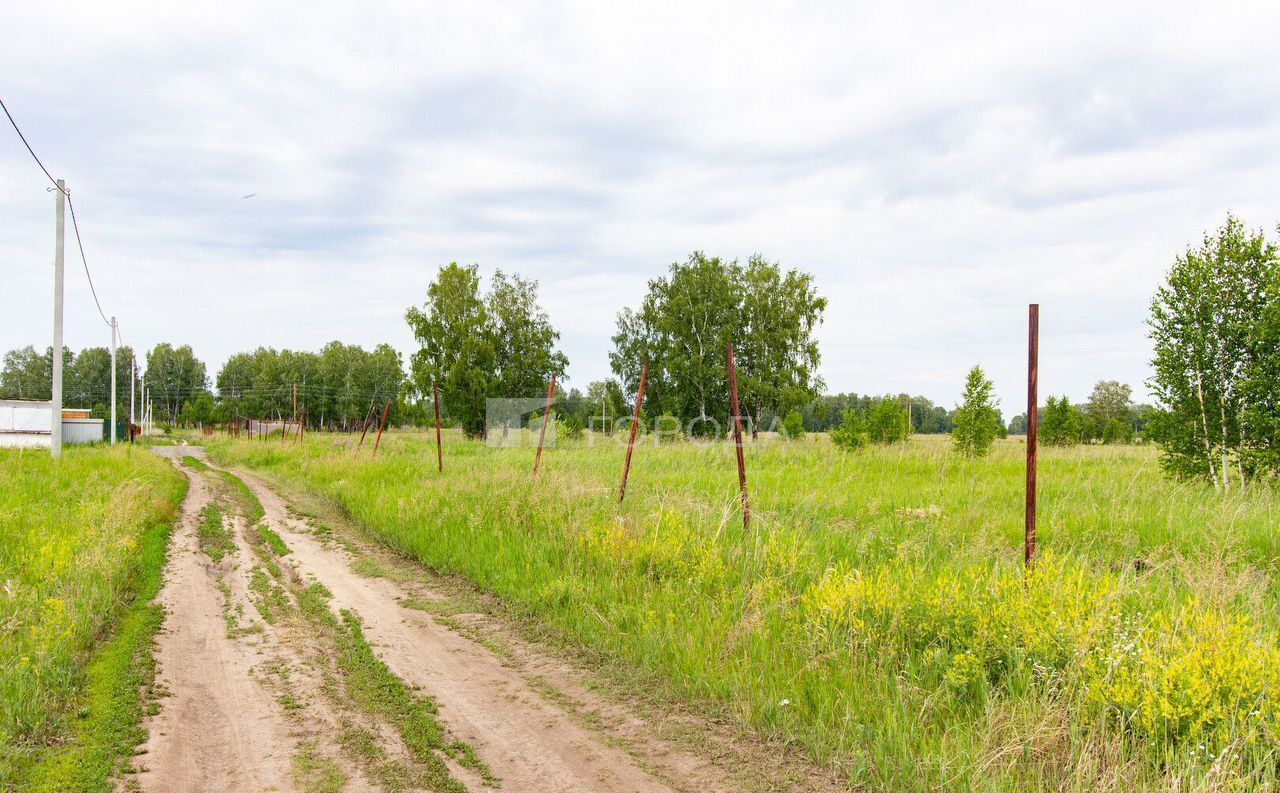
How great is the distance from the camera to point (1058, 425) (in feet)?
141

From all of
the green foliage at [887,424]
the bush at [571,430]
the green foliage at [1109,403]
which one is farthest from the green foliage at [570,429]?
the green foliage at [1109,403]

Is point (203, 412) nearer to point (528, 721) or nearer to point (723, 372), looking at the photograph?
point (723, 372)

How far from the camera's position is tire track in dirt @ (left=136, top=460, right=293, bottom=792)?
12.5ft

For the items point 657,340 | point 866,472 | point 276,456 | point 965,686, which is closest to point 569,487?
point 866,472

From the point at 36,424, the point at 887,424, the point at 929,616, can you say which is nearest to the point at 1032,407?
the point at 929,616

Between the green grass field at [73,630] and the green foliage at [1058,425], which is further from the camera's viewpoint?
the green foliage at [1058,425]

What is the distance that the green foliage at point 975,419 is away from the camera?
22.8 m

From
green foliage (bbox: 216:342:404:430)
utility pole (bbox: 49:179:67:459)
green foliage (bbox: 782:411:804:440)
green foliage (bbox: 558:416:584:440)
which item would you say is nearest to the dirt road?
utility pole (bbox: 49:179:67:459)

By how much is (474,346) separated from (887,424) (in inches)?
952

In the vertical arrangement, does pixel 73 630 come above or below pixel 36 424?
below

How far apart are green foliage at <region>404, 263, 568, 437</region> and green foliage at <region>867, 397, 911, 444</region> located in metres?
18.5

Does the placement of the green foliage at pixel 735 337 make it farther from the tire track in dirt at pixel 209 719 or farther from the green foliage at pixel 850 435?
the tire track in dirt at pixel 209 719

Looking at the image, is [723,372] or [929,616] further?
[723,372]

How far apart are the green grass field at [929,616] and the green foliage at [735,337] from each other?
26.9 meters
